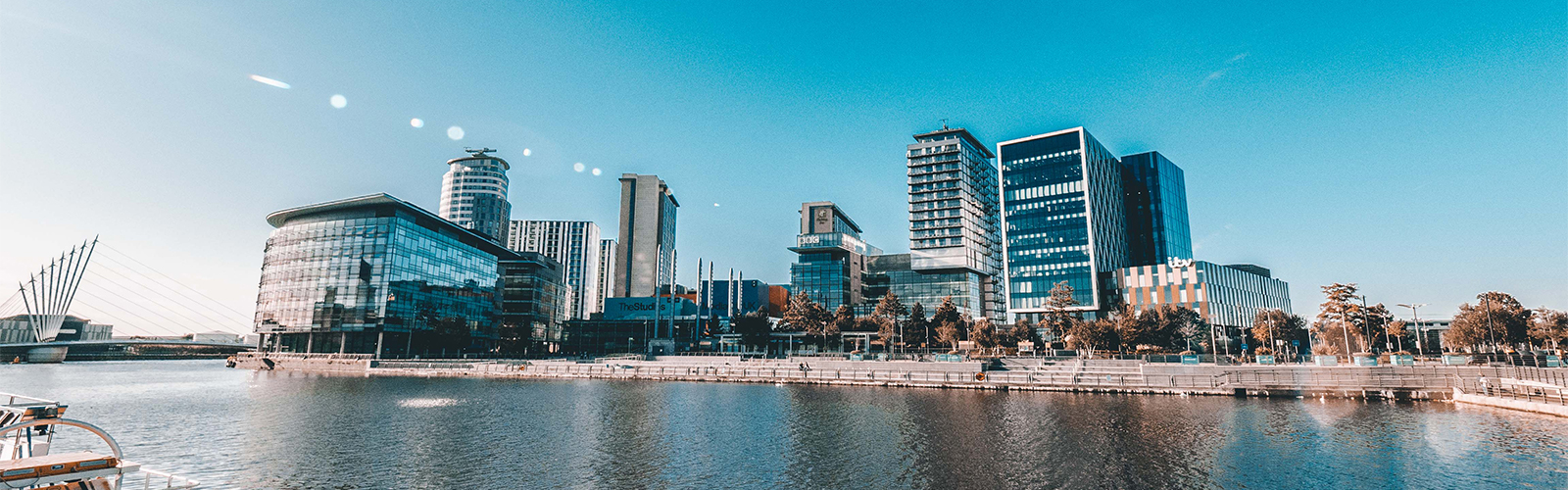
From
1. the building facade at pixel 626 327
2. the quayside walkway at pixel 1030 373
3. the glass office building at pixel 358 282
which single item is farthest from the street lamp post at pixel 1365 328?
the glass office building at pixel 358 282

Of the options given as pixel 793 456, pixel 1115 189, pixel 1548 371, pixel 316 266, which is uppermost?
pixel 1115 189

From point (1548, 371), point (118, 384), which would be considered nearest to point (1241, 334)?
point (1548, 371)

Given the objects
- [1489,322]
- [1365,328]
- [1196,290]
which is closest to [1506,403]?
[1489,322]

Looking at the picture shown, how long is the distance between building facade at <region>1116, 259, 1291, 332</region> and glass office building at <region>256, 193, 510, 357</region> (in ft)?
478

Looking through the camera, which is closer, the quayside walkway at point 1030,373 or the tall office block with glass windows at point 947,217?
the quayside walkway at point 1030,373

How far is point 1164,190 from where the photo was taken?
19162cm

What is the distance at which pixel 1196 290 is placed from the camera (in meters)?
142

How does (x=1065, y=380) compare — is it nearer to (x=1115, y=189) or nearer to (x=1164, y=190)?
(x=1115, y=189)

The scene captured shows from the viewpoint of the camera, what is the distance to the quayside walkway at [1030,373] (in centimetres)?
5462

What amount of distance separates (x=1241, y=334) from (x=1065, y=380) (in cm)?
10720

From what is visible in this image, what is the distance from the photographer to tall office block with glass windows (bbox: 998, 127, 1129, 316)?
153125mm

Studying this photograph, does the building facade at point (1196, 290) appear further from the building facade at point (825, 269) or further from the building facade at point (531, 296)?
the building facade at point (531, 296)

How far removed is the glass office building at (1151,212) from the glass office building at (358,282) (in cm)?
17227

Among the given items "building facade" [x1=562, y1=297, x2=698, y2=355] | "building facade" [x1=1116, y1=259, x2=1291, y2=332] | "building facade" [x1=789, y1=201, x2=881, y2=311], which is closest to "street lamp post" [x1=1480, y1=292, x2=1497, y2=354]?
"building facade" [x1=1116, y1=259, x2=1291, y2=332]
